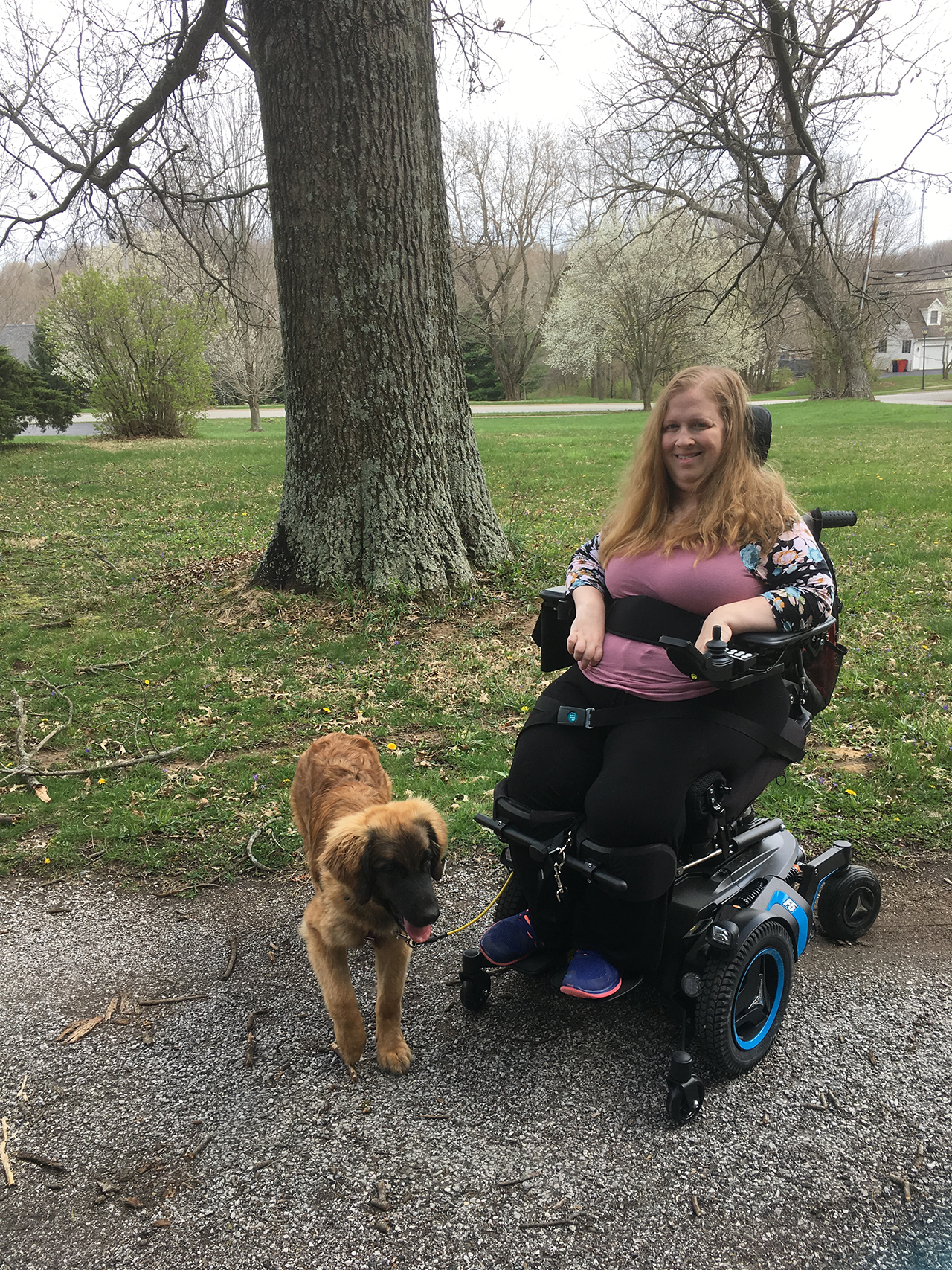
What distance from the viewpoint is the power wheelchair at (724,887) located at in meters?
2.38

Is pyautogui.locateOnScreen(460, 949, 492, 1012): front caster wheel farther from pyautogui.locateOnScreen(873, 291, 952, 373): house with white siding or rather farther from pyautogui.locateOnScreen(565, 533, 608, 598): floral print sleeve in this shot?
pyautogui.locateOnScreen(873, 291, 952, 373): house with white siding

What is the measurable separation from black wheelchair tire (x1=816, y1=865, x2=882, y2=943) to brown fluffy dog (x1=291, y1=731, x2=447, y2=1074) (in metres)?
1.51

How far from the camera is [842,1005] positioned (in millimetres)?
2830

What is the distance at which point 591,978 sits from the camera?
2.42m

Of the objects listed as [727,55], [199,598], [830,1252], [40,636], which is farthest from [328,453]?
[830,1252]

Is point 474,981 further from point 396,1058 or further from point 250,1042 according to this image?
point 250,1042

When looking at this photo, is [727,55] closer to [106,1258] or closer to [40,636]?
[40,636]

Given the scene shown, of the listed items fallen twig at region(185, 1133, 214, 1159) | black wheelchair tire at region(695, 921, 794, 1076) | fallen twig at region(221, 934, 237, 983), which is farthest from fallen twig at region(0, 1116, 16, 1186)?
black wheelchair tire at region(695, 921, 794, 1076)

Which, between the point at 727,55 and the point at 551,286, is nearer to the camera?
the point at 727,55

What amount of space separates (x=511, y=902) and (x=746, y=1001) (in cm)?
83

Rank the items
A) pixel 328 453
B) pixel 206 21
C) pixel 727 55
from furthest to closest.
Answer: pixel 206 21 → pixel 727 55 → pixel 328 453

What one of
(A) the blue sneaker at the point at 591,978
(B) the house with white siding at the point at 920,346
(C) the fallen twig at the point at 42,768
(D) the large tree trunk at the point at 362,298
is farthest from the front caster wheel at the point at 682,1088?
(B) the house with white siding at the point at 920,346

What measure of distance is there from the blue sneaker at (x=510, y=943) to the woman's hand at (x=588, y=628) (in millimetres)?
867

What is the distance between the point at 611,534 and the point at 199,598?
17.2 feet
